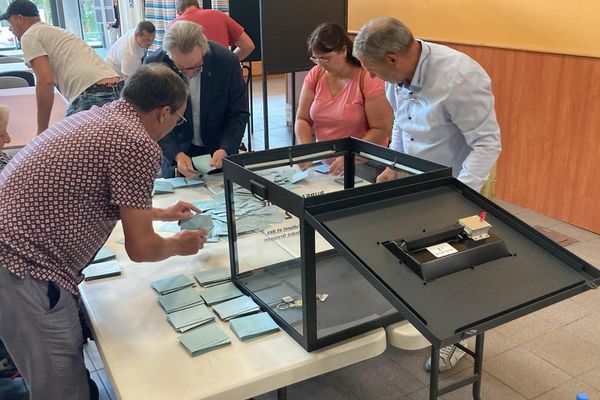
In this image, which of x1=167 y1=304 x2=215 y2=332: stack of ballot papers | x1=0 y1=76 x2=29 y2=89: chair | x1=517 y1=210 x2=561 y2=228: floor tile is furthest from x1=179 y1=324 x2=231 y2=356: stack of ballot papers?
x1=0 y1=76 x2=29 y2=89: chair

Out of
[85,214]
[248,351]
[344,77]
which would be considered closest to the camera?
[248,351]

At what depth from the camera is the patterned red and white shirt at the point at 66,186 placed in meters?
1.30

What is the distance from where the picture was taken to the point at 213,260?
1669mm

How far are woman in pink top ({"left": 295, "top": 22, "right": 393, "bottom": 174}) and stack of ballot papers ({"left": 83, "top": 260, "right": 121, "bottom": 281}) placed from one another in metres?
1.07

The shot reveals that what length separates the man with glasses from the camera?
1.81 m

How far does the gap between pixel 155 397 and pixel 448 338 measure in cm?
58

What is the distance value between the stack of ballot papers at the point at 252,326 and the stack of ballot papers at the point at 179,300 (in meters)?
0.15

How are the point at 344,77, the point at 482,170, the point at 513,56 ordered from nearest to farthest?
the point at 482,170, the point at 344,77, the point at 513,56

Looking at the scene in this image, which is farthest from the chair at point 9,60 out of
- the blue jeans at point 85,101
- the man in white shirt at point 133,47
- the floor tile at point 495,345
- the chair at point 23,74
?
the floor tile at point 495,345

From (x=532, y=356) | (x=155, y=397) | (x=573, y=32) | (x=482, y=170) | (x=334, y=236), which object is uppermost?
(x=573, y=32)

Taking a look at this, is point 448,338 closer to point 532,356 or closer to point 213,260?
point 213,260

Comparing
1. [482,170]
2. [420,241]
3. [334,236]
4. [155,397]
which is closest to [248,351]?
[155,397]

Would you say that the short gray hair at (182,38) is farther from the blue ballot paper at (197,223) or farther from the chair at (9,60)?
the chair at (9,60)

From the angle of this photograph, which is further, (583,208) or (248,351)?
(583,208)
